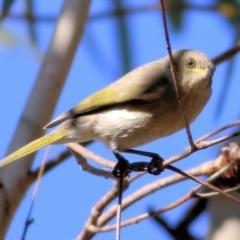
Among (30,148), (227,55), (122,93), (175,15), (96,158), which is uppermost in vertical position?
(175,15)

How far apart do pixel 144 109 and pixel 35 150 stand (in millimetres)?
350

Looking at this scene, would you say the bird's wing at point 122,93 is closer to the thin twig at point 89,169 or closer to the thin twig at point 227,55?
the thin twig at point 89,169

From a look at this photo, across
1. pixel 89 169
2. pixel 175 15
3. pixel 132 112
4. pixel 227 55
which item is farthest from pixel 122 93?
pixel 175 15

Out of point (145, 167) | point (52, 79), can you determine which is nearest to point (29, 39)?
point (52, 79)

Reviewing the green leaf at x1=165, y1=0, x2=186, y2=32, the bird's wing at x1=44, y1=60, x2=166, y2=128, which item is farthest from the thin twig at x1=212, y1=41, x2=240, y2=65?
the green leaf at x1=165, y1=0, x2=186, y2=32

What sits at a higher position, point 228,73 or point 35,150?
point 228,73

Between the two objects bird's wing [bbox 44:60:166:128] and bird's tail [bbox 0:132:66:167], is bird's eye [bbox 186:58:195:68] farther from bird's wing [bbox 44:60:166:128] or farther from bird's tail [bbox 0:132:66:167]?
bird's tail [bbox 0:132:66:167]

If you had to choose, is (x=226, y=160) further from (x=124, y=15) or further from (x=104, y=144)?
(x=124, y=15)

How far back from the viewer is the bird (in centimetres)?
189

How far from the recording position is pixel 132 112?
192 centimetres

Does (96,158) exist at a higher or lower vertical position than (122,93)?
lower

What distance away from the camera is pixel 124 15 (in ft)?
9.08

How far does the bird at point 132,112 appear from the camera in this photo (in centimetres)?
189

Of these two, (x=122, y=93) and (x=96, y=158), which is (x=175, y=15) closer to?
(x=122, y=93)
